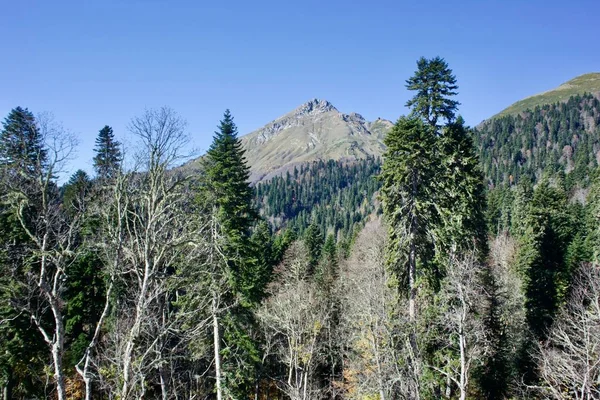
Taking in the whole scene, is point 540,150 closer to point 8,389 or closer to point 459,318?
point 459,318

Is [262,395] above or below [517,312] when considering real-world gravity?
below

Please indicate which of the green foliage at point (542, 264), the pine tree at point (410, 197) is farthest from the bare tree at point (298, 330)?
the green foliage at point (542, 264)

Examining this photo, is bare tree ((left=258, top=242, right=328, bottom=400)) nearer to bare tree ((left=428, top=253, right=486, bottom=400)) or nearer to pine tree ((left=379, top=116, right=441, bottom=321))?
pine tree ((left=379, top=116, right=441, bottom=321))

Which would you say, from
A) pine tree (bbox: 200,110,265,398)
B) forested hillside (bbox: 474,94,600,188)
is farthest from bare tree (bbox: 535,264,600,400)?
forested hillside (bbox: 474,94,600,188)

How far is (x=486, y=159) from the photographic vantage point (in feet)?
593

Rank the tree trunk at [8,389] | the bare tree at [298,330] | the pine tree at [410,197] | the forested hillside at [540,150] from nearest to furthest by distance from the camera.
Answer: the pine tree at [410,197], the tree trunk at [8,389], the bare tree at [298,330], the forested hillside at [540,150]

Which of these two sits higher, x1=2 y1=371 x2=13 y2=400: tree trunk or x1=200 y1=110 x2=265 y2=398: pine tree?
x1=200 y1=110 x2=265 y2=398: pine tree

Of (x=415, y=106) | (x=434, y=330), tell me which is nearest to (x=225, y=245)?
(x=434, y=330)

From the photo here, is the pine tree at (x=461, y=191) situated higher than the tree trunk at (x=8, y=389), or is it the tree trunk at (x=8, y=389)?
the pine tree at (x=461, y=191)

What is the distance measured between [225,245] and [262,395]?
19.0 m

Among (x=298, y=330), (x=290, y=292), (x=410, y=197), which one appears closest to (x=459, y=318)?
(x=410, y=197)

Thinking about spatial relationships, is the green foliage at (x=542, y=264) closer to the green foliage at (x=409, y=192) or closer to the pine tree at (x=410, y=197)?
the pine tree at (x=410, y=197)

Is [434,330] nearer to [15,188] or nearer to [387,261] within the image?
[387,261]


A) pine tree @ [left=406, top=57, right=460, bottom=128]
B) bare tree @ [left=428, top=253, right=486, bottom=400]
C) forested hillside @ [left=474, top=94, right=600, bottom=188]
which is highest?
forested hillside @ [left=474, top=94, right=600, bottom=188]
